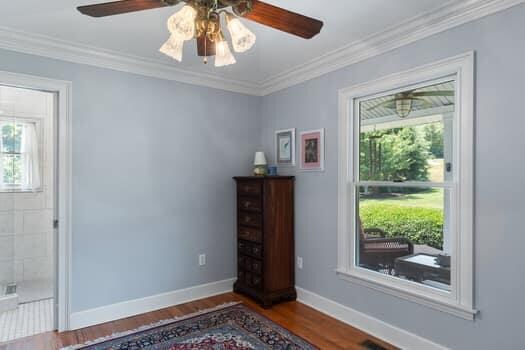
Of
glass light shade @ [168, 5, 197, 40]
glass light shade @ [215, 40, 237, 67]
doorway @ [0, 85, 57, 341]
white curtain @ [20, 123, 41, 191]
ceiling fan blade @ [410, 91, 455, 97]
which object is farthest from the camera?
white curtain @ [20, 123, 41, 191]

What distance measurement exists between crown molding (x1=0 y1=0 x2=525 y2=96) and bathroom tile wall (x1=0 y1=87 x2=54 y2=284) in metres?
1.66

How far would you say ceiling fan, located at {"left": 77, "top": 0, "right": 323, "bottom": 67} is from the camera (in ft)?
4.47

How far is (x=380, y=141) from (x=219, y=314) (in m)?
2.12

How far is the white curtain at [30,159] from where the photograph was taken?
394 cm

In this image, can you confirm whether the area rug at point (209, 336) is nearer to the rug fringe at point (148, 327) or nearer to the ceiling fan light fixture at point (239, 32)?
the rug fringe at point (148, 327)

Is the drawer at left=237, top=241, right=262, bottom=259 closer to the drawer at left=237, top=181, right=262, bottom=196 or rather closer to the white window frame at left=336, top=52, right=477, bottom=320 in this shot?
the drawer at left=237, top=181, right=262, bottom=196

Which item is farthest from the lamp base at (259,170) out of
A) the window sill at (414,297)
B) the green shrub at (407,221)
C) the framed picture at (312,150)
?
the window sill at (414,297)

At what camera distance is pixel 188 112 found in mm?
3359

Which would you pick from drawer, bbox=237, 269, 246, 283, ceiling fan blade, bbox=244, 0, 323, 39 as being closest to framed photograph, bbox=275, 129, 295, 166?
drawer, bbox=237, 269, 246, 283

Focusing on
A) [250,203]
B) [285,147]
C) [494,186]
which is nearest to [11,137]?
[250,203]

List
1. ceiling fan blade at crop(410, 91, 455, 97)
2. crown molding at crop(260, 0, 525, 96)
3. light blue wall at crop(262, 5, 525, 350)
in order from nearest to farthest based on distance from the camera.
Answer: light blue wall at crop(262, 5, 525, 350) < crown molding at crop(260, 0, 525, 96) < ceiling fan blade at crop(410, 91, 455, 97)

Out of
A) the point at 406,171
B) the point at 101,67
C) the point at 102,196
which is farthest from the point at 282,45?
the point at 102,196

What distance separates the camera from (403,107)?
252 centimetres

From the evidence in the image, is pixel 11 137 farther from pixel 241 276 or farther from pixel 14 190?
pixel 241 276
